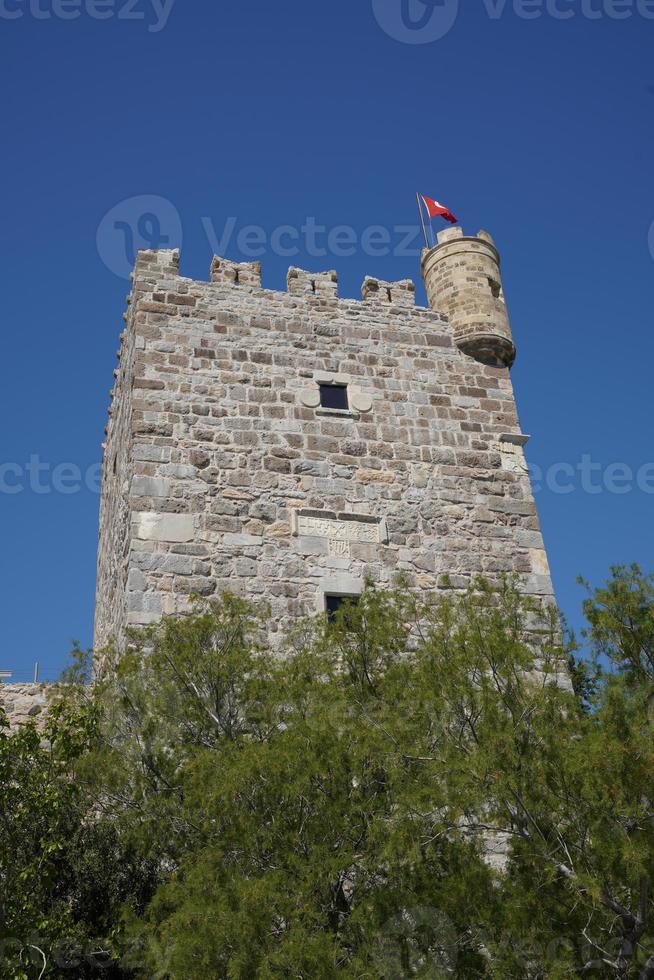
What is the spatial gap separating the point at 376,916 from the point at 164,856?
→ 1.84 m

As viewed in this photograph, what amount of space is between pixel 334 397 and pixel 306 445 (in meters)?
0.88

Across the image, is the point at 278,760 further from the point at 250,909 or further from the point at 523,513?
the point at 523,513

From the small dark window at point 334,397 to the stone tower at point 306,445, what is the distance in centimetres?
3

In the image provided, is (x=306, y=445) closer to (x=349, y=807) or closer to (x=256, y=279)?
(x=256, y=279)

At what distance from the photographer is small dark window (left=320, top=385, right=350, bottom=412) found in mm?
12039

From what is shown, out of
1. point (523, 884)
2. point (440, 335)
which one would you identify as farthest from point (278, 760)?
point (440, 335)

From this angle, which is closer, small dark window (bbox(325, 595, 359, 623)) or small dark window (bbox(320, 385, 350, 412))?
small dark window (bbox(325, 595, 359, 623))

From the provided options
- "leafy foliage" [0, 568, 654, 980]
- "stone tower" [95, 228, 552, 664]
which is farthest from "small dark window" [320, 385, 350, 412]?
"leafy foliage" [0, 568, 654, 980]

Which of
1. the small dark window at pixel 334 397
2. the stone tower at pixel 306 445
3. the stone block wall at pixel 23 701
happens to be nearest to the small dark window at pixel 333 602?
the stone tower at pixel 306 445

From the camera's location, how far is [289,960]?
5934 mm

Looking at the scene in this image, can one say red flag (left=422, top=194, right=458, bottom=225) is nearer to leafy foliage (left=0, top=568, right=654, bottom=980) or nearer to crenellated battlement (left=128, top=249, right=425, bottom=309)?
crenellated battlement (left=128, top=249, right=425, bottom=309)

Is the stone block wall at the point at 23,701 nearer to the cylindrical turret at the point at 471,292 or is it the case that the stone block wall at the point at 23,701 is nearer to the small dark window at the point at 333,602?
the small dark window at the point at 333,602

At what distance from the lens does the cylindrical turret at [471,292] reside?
13039 millimetres

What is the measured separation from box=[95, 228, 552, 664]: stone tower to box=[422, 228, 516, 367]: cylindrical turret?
31mm
